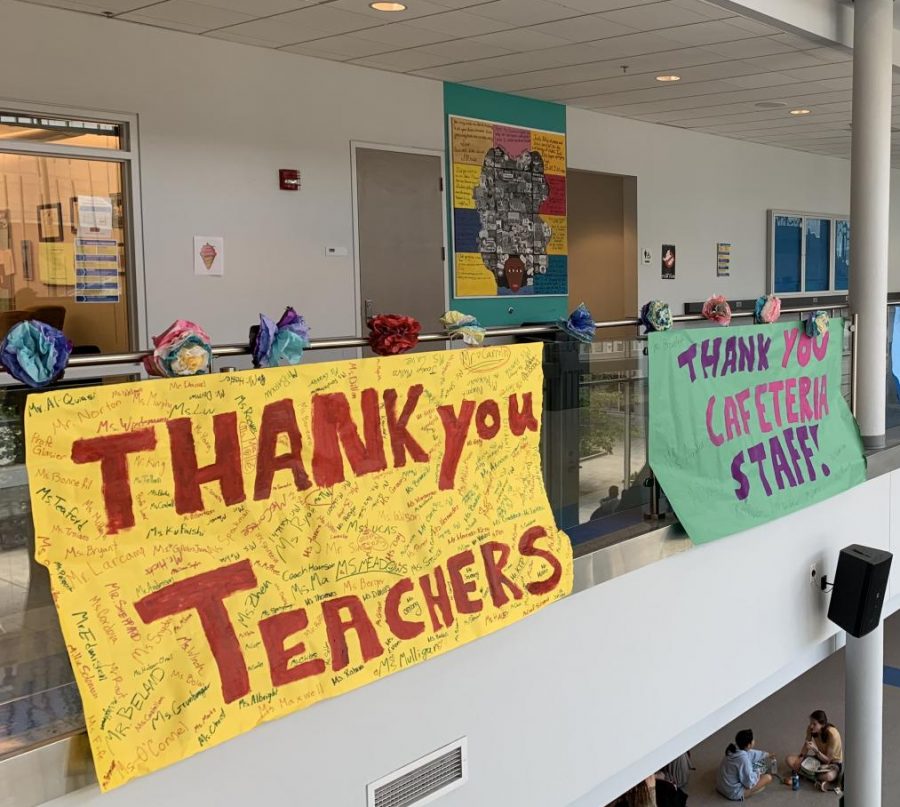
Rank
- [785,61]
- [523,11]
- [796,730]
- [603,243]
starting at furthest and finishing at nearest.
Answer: [603,243]
[796,730]
[785,61]
[523,11]

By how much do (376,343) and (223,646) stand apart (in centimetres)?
103

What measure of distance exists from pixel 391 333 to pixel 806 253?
36.5ft

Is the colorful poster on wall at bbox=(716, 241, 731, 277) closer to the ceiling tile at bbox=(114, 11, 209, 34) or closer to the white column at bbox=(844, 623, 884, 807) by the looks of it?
the white column at bbox=(844, 623, 884, 807)

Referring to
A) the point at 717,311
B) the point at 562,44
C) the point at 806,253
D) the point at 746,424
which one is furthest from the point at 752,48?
the point at 806,253

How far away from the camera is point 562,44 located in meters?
6.85

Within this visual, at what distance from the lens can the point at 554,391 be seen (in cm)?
374

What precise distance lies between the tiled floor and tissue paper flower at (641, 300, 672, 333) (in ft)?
20.0

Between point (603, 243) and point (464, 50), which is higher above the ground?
point (464, 50)

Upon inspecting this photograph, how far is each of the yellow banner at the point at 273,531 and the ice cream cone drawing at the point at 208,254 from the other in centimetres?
358

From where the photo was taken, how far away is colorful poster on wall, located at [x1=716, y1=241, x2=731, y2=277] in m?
11.4

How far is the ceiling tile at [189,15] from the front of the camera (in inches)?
224

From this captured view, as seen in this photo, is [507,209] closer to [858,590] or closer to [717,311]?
[717,311]

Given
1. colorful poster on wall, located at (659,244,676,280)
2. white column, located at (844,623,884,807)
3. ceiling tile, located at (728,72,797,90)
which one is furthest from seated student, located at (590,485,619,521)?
colorful poster on wall, located at (659,244,676,280)

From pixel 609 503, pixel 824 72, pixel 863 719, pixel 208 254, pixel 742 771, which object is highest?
pixel 824 72
